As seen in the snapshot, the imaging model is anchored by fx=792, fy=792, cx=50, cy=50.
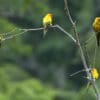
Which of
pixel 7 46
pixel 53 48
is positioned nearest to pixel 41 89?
pixel 7 46

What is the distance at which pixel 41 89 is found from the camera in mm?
19719

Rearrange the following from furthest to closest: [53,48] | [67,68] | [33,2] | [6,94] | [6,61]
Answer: [53,48]
[67,68]
[6,61]
[33,2]
[6,94]

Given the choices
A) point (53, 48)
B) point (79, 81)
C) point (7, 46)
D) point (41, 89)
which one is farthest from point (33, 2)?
point (53, 48)

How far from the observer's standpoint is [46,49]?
33.3 meters

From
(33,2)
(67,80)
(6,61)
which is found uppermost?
(33,2)

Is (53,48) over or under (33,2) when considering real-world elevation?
under

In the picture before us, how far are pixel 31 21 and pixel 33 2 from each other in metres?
11.1

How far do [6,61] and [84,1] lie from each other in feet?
27.8

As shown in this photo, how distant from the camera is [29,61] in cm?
3288

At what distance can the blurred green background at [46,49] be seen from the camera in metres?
22.5

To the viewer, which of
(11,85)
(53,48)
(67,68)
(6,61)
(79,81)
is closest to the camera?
(11,85)

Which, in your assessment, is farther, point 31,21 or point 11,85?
point 31,21

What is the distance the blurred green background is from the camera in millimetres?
22547

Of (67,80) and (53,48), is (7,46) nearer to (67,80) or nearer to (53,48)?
(67,80)
